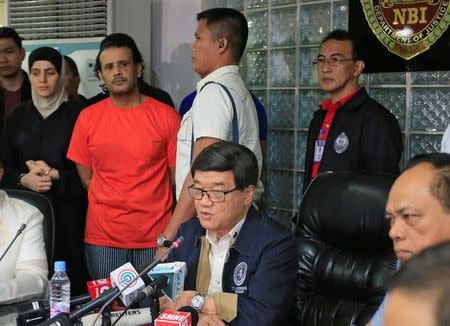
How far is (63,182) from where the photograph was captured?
3035 millimetres

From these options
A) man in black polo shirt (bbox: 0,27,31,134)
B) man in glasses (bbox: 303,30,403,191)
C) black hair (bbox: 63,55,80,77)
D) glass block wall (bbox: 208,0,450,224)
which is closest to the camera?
man in glasses (bbox: 303,30,403,191)

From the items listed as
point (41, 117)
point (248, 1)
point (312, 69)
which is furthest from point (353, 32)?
point (41, 117)

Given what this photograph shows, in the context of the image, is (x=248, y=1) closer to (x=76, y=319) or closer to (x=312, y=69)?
(x=312, y=69)

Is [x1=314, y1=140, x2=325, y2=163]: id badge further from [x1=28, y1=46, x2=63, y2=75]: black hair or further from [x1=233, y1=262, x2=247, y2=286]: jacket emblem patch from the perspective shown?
[x1=28, y1=46, x2=63, y2=75]: black hair

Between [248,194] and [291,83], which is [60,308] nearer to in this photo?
[248,194]

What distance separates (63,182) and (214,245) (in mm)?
1145

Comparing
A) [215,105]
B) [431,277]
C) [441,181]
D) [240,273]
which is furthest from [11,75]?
[431,277]

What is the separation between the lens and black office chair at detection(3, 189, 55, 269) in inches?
94.7

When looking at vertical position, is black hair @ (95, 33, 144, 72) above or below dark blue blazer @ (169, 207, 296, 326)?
above

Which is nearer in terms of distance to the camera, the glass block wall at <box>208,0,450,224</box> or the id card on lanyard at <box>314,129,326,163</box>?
the id card on lanyard at <box>314,129,326,163</box>

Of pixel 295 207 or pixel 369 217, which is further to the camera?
pixel 295 207

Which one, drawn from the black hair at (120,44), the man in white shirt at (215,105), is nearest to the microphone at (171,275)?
the man in white shirt at (215,105)

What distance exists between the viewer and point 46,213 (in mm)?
2428

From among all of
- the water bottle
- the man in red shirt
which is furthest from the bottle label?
the man in red shirt
